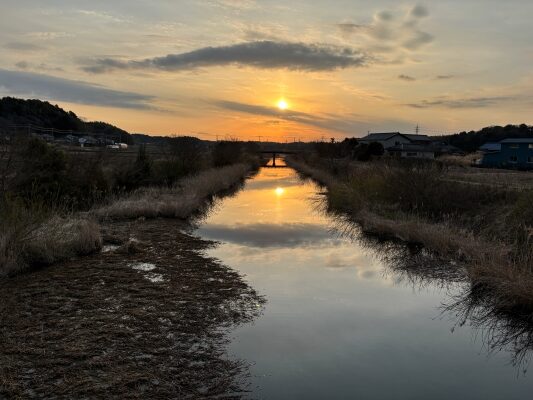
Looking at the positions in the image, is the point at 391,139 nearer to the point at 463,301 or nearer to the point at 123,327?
the point at 463,301

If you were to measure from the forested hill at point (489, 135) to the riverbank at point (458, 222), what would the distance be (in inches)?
3856

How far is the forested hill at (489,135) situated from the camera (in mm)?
112062

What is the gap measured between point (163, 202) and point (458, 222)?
40.4 ft

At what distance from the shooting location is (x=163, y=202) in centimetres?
2150

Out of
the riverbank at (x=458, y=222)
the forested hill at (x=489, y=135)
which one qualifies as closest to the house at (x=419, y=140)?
the forested hill at (x=489, y=135)

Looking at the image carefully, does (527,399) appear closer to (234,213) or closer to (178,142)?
(234,213)

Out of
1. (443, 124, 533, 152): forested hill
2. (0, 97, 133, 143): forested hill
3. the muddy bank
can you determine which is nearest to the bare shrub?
the muddy bank

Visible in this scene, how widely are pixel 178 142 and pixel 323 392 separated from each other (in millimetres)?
28997

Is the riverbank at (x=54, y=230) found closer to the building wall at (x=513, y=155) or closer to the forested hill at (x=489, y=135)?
the building wall at (x=513, y=155)

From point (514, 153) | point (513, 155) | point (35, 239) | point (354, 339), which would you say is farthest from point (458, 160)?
point (35, 239)

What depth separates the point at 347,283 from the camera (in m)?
12.2

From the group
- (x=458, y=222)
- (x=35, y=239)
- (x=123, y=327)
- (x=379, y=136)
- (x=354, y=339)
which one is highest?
(x=379, y=136)

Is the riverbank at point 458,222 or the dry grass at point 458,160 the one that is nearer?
the riverbank at point 458,222

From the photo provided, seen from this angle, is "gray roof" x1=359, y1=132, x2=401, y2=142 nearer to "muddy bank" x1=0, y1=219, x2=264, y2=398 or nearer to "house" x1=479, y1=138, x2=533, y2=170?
"house" x1=479, y1=138, x2=533, y2=170
